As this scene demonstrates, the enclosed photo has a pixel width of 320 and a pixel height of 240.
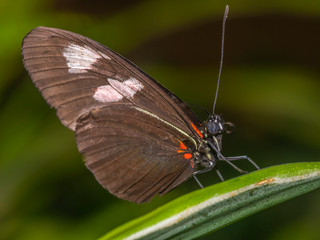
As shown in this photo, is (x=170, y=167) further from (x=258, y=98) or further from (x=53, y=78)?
(x=258, y=98)

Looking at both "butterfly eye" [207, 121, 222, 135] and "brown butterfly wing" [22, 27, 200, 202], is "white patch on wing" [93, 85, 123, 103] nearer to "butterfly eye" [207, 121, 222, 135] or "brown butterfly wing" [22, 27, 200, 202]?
"brown butterfly wing" [22, 27, 200, 202]

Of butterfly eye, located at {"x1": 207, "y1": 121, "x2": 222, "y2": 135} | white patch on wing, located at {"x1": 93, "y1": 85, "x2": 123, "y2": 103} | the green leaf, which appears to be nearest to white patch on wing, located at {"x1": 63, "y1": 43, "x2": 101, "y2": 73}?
white patch on wing, located at {"x1": 93, "y1": 85, "x2": 123, "y2": 103}

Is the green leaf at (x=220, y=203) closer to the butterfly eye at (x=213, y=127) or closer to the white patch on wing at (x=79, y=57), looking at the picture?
the butterfly eye at (x=213, y=127)

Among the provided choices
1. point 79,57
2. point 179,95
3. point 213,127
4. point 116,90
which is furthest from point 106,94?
point 179,95

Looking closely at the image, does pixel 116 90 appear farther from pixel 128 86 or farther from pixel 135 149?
pixel 135 149

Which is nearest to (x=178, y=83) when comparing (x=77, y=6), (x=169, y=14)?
(x=169, y=14)

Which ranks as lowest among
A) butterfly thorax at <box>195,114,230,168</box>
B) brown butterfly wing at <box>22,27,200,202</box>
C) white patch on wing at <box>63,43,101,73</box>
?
butterfly thorax at <box>195,114,230,168</box>
